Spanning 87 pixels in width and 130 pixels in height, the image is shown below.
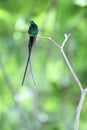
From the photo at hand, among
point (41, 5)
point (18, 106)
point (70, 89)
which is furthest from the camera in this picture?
point (70, 89)

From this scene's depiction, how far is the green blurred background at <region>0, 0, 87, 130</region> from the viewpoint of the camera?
1.94 m

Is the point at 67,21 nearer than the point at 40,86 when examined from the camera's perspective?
Yes

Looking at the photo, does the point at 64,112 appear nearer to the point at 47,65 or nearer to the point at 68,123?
the point at 68,123

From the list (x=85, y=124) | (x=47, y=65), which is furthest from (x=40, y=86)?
(x=85, y=124)

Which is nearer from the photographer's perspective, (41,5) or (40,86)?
(41,5)

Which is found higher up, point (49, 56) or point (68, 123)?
point (49, 56)

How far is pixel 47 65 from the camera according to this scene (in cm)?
215

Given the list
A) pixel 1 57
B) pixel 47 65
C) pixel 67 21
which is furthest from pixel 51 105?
→ pixel 67 21

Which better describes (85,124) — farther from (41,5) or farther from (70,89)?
(41,5)

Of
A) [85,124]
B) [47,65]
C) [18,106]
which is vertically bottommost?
[85,124]

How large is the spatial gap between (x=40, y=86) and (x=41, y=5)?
46 cm

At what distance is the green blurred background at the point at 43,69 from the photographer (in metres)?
1.94

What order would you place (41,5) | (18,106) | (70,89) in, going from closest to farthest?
(41,5) → (18,106) → (70,89)

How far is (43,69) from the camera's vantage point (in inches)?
81.8
